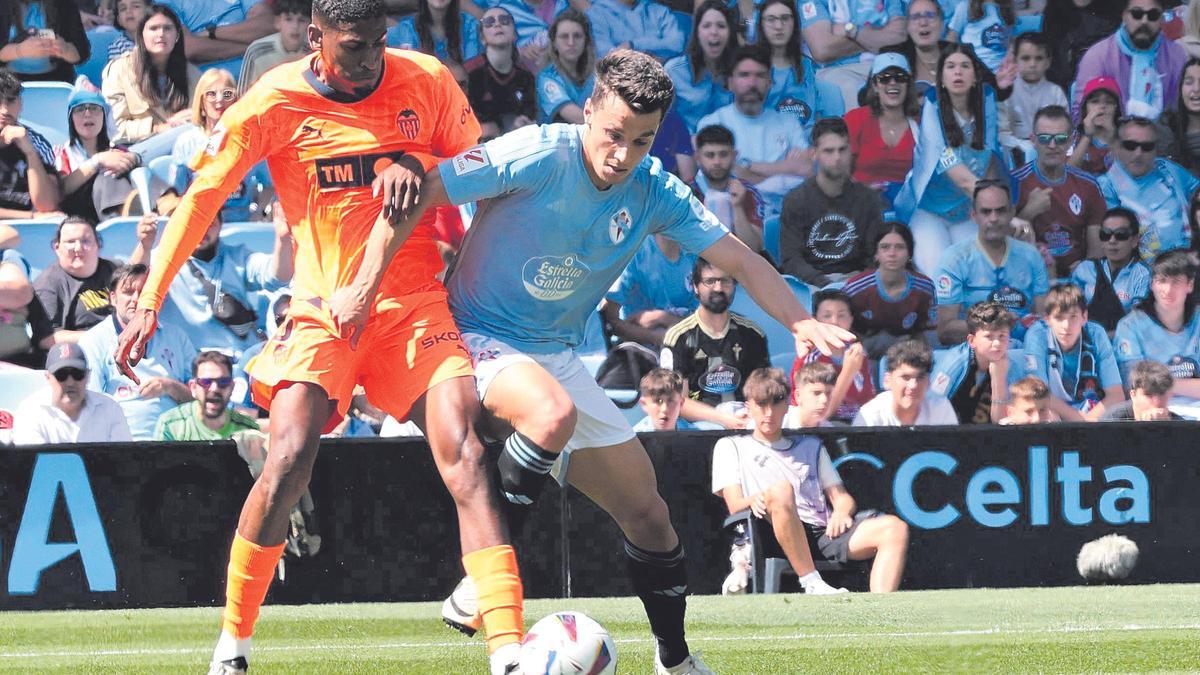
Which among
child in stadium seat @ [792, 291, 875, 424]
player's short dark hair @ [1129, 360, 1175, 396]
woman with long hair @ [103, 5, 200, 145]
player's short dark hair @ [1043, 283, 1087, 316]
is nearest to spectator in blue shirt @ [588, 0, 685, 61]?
child in stadium seat @ [792, 291, 875, 424]

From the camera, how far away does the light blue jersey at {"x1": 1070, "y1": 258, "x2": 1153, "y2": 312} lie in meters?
10.7

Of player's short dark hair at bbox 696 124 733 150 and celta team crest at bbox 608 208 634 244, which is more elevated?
celta team crest at bbox 608 208 634 244

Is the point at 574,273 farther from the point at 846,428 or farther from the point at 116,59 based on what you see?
the point at 116,59

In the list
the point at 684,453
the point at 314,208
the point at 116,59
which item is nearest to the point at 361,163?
the point at 314,208

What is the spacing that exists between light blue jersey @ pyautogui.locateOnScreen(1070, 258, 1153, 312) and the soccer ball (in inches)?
285

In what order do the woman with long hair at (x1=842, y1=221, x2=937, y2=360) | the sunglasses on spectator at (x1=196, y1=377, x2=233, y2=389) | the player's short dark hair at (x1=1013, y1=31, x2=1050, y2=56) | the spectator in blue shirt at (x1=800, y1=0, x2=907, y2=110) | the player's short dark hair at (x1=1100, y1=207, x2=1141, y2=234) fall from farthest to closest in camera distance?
the player's short dark hair at (x1=1013, y1=31, x2=1050, y2=56) → the spectator in blue shirt at (x1=800, y1=0, x2=907, y2=110) → the player's short dark hair at (x1=1100, y1=207, x2=1141, y2=234) → the woman with long hair at (x1=842, y1=221, x2=937, y2=360) → the sunglasses on spectator at (x1=196, y1=377, x2=233, y2=389)

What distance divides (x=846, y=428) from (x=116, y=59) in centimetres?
565

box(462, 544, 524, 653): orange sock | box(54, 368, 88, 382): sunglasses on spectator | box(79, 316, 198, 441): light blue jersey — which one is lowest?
box(79, 316, 198, 441): light blue jersey

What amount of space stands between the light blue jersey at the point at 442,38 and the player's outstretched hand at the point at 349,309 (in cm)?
632

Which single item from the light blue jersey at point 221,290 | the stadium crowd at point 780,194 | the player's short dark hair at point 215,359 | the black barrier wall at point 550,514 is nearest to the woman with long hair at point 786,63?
the stadium crowd at point 780,194

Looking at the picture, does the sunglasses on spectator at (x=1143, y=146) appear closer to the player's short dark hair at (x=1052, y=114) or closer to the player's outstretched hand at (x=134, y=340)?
the player's short dark hair at (x=1052, y=114)

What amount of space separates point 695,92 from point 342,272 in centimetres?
638

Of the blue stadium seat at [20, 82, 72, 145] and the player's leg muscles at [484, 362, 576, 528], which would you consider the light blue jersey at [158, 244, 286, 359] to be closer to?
the blue stadium seat at [20, 82, 72, 145]

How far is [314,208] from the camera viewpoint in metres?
5.06
